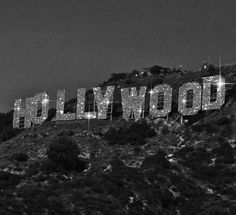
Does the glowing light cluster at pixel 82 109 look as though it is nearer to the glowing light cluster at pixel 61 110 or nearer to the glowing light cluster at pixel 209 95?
the glowing light cluster at pixel 61 110

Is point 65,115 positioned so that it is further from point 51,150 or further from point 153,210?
point 153,210

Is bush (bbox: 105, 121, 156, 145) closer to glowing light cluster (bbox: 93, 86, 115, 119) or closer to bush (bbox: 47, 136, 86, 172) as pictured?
glowing light cluster (bbox: 93, 86, 115, 119)

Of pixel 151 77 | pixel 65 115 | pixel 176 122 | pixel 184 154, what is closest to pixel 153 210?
pixel 184 154

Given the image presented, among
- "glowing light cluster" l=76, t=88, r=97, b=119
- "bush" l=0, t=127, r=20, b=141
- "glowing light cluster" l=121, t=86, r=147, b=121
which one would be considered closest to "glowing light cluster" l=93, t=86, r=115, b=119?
"glowing light cluster" l=76, t=88, r=97, b=119

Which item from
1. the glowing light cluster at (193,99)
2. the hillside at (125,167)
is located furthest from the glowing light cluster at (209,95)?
the hillside at (125,167)

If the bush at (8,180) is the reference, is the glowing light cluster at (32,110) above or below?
above

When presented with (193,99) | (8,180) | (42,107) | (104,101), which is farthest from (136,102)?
(8,180)

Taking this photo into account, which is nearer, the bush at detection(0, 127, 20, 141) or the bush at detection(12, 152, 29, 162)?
the bush at detection(12, 152, 29, 162)
